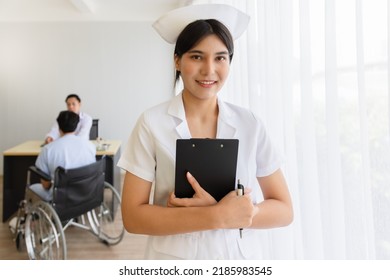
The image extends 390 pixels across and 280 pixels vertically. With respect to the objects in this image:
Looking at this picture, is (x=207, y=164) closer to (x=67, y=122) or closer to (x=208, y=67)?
(x=208, y=67)

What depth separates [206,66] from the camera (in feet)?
2.36

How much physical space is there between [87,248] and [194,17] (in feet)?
7.56

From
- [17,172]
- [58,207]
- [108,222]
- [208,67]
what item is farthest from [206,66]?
[17,172]

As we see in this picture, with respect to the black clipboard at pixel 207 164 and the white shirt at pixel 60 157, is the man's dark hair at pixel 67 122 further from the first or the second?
the black clipboard at pixel 207 164

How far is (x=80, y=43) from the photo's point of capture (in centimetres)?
497

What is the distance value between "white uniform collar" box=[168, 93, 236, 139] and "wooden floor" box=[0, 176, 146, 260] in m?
1.92

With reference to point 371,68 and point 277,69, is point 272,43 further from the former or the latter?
point 371,68

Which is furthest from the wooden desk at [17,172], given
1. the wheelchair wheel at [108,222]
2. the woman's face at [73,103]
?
the woman's face at [73,103]

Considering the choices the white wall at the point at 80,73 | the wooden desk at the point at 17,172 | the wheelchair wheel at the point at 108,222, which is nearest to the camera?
the wheelchair wheel at the point at 108,222

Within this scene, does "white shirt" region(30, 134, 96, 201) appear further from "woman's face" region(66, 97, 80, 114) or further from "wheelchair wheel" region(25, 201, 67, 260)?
"woman's face" region(66, 97, 80, 114)

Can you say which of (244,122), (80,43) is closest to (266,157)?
(244,122)

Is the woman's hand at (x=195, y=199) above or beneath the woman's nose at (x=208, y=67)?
beneath

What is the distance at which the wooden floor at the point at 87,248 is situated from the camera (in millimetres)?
2449

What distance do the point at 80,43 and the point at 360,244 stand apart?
4.98m
